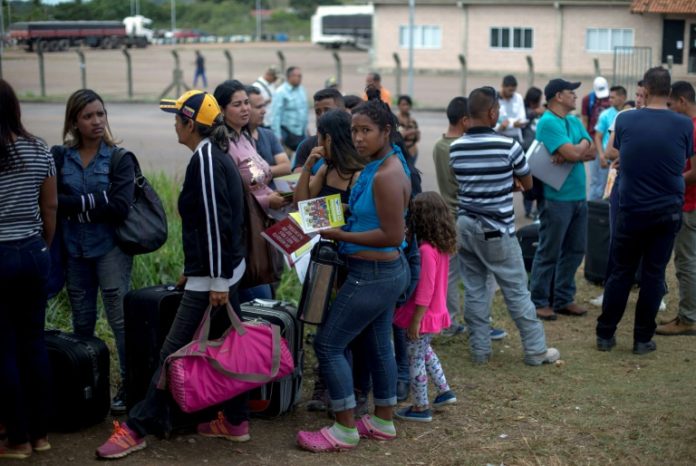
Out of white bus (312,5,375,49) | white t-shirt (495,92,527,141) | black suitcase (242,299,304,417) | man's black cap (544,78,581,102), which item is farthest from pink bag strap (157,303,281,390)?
white bus (312,5,375,49)

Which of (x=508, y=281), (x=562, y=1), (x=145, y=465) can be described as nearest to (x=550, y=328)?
(x=508, y=281)

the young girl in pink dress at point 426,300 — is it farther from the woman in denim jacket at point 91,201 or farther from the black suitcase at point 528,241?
the black suitcase at point 528,241

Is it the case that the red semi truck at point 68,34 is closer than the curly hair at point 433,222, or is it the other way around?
the curly hair at point 433,222

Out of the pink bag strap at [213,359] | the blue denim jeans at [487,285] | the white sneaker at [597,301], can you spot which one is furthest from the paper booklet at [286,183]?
the white sneaker at [597,301]

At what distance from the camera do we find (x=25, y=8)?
34.5 ft

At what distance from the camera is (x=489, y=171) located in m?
6.91

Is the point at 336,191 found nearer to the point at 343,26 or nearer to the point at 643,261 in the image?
the point at 643,261

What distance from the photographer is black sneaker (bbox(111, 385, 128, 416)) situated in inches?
236

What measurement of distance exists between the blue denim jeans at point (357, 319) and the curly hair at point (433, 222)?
0.66 meters

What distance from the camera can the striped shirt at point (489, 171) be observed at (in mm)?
6898

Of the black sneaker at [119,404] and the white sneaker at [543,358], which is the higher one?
the black sneaker at [119,404]

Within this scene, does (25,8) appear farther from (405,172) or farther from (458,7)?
(458,7)

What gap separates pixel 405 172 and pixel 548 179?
10.1 feet

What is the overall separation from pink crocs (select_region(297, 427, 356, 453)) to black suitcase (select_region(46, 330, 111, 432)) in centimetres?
122
